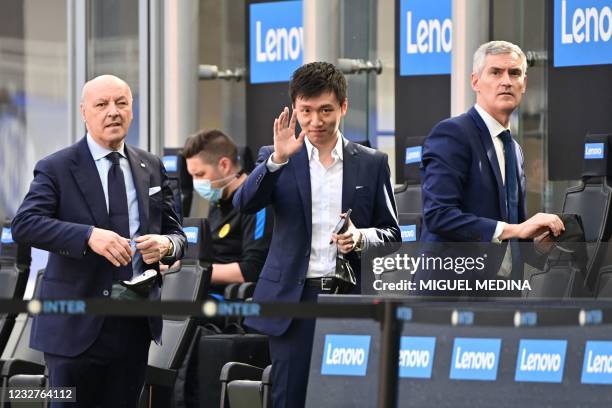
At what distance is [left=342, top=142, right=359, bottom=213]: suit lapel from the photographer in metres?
4.62

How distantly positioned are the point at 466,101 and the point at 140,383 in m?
4.43

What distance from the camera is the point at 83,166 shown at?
4.67 metres

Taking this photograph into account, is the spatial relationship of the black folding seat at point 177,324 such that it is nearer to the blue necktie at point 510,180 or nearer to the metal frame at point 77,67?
the blue necktie at point 510,180

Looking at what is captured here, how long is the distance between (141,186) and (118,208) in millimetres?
121

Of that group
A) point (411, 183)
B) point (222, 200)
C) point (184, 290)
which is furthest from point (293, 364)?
point (411, 183)

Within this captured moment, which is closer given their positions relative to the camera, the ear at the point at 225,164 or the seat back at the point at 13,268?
the ear at the point at 225,164

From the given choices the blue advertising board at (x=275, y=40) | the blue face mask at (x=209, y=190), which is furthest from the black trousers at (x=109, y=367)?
the blue advertising board at (x=275, y=40)

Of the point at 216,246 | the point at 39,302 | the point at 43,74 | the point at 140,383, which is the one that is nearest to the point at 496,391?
the point at 39,302

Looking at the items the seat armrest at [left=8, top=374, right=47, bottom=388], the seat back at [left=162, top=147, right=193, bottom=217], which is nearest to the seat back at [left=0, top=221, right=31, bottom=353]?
the seat back at [left=162, top=147, right=193, bottom=217]

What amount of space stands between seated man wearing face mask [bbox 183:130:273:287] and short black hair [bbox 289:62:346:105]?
8.92ft

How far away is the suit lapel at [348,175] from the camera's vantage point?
4617 mm

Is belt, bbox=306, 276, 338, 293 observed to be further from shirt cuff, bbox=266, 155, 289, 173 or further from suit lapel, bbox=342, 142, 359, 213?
shirt cuff, bbox=266, 155, 289, 173

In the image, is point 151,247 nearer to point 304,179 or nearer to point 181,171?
point 304,179

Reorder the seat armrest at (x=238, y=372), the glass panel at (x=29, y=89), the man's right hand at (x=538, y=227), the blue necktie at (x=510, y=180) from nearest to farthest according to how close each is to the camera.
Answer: the man's right hand at (x=538, y=227)
the blue necktie at (x=510, y=180)
the seat armrest at (x=238, y=372)
the glass panel at (x=29, y=89)
